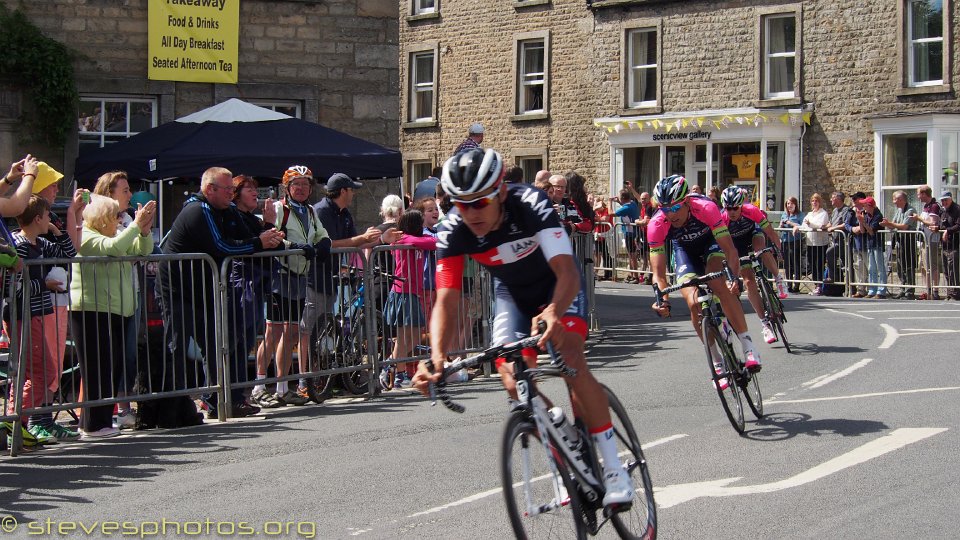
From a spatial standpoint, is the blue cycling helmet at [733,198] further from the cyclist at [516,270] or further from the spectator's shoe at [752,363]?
the cyclist at [516,270]

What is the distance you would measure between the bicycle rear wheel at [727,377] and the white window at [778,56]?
79.5ft

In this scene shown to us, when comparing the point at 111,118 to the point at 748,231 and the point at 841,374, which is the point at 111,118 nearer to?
the point at 748,231

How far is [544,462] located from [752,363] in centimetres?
468

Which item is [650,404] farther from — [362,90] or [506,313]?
[362,90]

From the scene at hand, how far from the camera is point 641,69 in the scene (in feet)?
119

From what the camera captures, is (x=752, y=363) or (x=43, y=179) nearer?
(x=43, y=179)

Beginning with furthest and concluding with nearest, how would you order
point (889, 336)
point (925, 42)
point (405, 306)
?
point (925, 42)
point (889, 336)
point (405, 306)

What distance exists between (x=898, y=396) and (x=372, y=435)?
186 inches

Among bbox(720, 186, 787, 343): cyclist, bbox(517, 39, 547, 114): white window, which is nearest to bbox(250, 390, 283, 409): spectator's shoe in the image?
bbox(720, 186, 787, 343): cyclist

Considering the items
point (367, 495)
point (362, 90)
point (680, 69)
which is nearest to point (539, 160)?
point (680, 69)

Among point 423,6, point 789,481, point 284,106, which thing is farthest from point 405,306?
point 423,6

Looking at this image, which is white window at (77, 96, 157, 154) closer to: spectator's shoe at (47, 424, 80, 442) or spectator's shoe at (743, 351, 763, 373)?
spectator's shoe at (47, 424, 80, 442)

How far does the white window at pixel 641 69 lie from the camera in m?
36.1

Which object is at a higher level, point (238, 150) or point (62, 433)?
point (238, 150)
